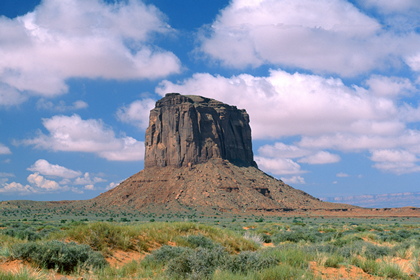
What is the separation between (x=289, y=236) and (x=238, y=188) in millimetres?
80555

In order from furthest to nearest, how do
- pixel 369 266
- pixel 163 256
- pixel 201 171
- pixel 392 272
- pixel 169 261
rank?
pixel 201 171
pixel 163 256
pixel 369 266
pixel 169 261
pixel 392 272

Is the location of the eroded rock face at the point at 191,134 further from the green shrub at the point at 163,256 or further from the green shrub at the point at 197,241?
the green shrub at the point at 163,256

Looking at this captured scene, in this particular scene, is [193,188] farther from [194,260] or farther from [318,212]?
[194,260]

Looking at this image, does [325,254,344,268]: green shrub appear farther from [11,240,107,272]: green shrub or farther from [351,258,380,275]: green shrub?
[11,240,107,272]: green shrub

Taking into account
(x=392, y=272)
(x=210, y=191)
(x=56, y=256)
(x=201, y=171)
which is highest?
(x=201, y=171)

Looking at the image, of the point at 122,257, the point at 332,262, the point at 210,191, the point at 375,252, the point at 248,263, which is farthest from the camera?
the point at 210,191

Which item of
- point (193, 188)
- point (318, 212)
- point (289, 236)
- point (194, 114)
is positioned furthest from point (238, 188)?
point (289, 236)

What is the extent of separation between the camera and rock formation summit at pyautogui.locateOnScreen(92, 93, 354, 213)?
10156 centimetres

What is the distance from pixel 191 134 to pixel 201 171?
12472 mm

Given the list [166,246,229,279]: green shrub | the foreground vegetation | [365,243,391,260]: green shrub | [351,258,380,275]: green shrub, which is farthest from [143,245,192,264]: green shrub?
[365,243,391,260]: green shrub

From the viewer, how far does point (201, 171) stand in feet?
372

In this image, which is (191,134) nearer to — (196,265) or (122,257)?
(122,257)

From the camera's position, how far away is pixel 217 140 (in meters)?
123

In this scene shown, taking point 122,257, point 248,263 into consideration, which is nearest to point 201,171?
point 122,257
